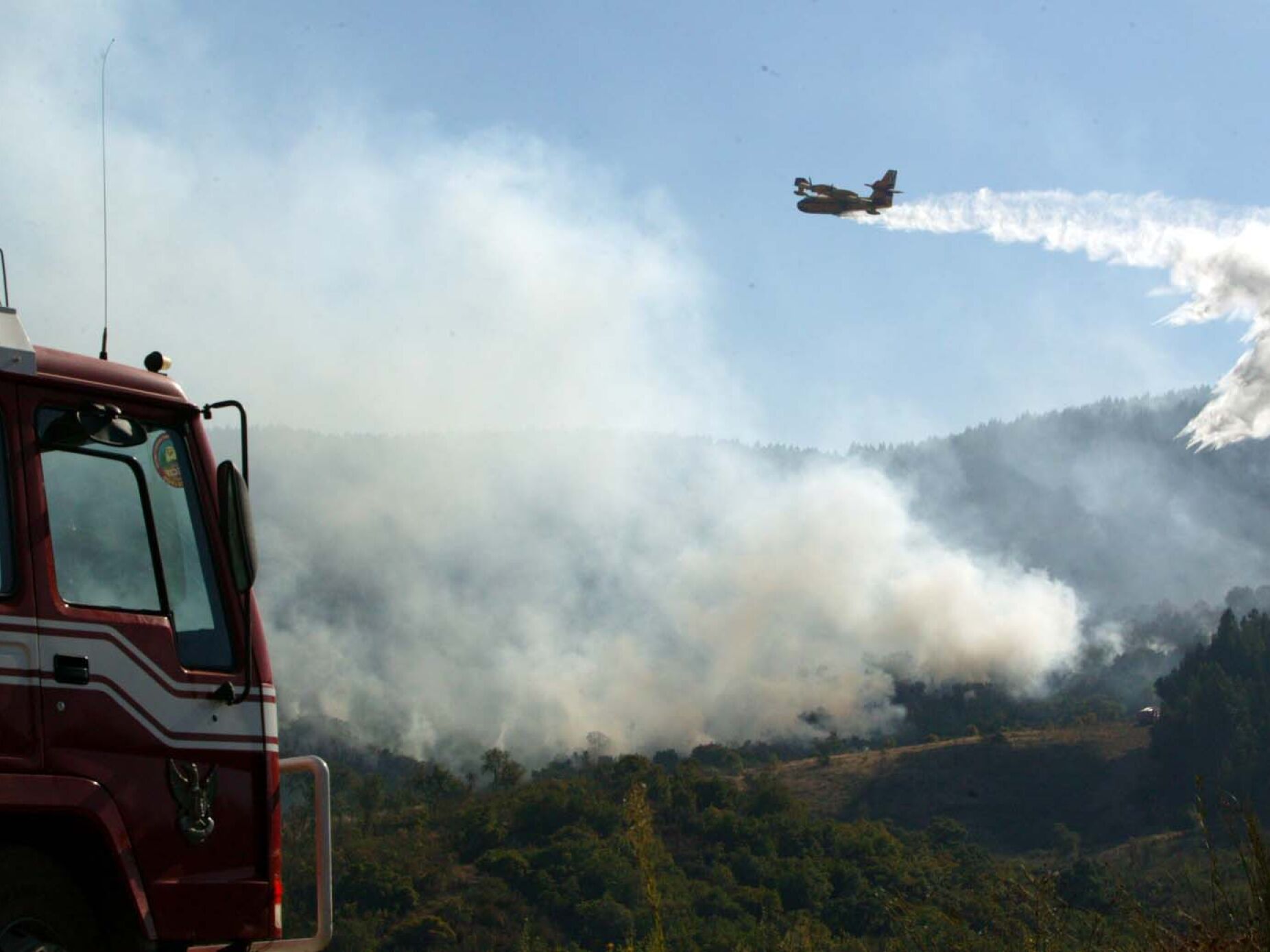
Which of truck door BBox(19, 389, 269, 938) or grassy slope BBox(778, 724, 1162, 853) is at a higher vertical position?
truck door BBox(19, 389, 269, 938)

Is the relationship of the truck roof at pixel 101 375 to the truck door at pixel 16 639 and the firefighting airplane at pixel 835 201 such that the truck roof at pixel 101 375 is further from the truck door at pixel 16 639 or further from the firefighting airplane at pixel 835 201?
the firefighting airplane at pixel 835 201

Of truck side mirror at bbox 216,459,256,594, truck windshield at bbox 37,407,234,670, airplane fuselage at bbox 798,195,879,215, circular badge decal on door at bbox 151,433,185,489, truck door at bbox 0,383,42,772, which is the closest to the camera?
truck door at bbox 0,383,42,772

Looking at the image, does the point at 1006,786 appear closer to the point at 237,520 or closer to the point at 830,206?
the point at 830,206

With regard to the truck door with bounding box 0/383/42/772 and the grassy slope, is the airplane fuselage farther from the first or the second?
the truck door with bounding box 0/383/42/772

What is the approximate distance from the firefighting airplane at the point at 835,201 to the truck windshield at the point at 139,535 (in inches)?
2005

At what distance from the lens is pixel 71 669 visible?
23.0ft

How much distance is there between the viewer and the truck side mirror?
7590 millimetres

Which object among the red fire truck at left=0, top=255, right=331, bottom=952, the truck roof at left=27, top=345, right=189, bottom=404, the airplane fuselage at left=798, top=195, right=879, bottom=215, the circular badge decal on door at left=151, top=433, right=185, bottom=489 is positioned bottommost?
the red fire truck at left=0, top=255, right=331, bottom=952

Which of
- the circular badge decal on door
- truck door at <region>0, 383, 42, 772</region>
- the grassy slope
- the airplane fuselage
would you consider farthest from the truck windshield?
the grassy slope

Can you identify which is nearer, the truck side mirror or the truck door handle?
the truck door handle

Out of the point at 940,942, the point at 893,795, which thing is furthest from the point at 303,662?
the point at 940,942

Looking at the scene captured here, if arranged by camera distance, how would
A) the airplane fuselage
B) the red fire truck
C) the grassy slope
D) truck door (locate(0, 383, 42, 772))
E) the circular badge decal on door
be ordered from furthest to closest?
the grassy slope < the airplane fuselage < the circular badge decal on door < the red fire truck < truck door (locate(0, 383, 42, 772))

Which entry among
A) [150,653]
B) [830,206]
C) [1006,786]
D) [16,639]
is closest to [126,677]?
[150,653]

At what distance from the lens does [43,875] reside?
697 centimetres
